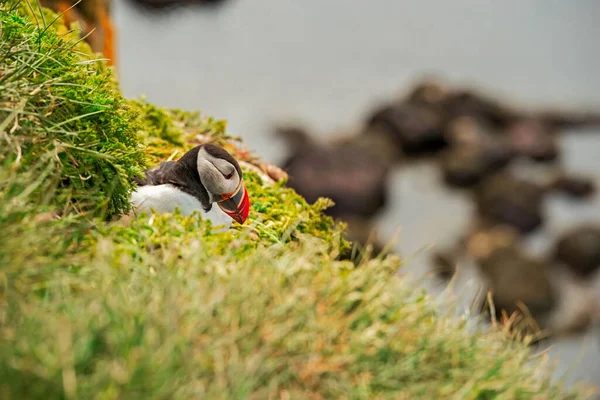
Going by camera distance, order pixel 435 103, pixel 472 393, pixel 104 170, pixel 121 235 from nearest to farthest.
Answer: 1. pixel 472 393
2. pixel 121 235
3. pixel 104 170
4. pixel 435 103

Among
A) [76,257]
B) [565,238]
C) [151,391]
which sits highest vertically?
[76,257]

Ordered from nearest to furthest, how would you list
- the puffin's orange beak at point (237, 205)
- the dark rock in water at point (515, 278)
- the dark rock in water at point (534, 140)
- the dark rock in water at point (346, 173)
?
1. the puffin's orange beak at point (237, 205)
2. the dark rock in water at point (515, 278)
3. the dark rock in water at point (346, 173)
4. the dark rock in water at point (534, 140)

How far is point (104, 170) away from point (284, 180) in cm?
99

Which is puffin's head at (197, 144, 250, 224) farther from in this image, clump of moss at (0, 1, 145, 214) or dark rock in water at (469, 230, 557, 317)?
dark rock in water at (469, 230, 557, 317)

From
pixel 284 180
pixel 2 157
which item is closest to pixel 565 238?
pixel 284 180

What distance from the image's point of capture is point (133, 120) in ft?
7.16

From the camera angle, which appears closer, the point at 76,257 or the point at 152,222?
the point at 76,257

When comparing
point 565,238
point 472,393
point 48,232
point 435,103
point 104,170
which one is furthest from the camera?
point 435,103

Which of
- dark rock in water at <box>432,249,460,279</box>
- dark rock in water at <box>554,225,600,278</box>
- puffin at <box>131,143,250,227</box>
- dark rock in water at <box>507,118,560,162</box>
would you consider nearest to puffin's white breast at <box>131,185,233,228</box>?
puffin at <box>131,143,250,227</box>

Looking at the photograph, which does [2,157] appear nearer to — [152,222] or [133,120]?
[152,222]

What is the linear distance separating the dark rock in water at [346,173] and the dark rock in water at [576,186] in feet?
9.67

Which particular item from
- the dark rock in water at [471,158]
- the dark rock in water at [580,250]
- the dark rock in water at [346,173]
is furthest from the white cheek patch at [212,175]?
the dark rock in water at [471,158]

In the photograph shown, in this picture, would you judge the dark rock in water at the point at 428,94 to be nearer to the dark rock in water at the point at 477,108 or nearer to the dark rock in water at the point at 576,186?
the dark rock in water at the point at 477,108

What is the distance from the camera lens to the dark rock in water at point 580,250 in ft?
32.6
